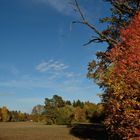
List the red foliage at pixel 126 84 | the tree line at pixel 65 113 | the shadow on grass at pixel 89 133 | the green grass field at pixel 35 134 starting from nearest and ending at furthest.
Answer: the red foliage at pixel 126 84
the green grass field at pixel 35 134
the shadow on grass at pixel 89 133
the tree line at pixel 65 113

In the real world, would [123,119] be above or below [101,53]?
below

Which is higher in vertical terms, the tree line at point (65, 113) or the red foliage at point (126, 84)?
the tree line at point (65, 113)

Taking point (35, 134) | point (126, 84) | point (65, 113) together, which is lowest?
point (35, 134)

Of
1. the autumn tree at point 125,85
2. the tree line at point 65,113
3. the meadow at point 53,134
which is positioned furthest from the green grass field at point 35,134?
the tree line at point 65,113

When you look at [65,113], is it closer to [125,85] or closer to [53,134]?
[53,134]

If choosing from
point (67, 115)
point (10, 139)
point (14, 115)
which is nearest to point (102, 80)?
point (10, 139)

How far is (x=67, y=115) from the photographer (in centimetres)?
9269

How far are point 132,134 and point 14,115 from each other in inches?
4661

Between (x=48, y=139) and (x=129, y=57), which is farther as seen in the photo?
(x=48, y=139)

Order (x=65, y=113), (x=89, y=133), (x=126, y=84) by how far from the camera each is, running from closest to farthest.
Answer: (x=126, y=84) < (x=89, y=133) < (x=65, y=113)

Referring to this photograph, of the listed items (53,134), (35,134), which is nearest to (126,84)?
(35,134)

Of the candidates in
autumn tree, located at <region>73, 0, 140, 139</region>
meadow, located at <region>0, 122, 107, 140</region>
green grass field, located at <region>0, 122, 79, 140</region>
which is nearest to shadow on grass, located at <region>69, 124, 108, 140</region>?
meadow, located at <region>0, 122, 107, 140</region>

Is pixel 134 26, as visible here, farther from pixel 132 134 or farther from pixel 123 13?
pixel 123 13

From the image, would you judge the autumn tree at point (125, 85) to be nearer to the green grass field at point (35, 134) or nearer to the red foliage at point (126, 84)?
the red foliage at point (126, 84)
